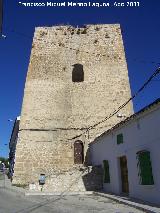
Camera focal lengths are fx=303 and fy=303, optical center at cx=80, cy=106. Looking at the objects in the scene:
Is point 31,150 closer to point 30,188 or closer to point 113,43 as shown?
point 30,188

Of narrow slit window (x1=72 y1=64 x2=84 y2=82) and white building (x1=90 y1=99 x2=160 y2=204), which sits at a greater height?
narrow slit window (x1=72 y1=64 x2=84 y2=82)

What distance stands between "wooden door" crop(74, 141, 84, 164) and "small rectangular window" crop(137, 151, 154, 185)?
27.1ft

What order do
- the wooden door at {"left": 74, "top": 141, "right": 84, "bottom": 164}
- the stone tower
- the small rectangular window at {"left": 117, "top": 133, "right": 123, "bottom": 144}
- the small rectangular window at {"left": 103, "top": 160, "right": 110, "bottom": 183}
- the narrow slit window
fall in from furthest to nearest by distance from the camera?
1. the narrow slit window
2. the wooden door at {"left": 74, "top": 141, "right": 84, "bottom": 164}
3. the stone tower
4. the small rectangular window at {"left": 103, "top": 160, "right": 110, "bottom": 183}
5. the small rectangular window at {"left": 117, "top": 133, "right": 123, "bottom": 144}

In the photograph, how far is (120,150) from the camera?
13.8 m

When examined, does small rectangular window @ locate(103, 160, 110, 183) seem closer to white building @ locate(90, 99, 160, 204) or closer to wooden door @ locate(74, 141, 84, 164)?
white building @ locate(90, 99, 160, 204)

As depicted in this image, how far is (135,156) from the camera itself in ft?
39.8

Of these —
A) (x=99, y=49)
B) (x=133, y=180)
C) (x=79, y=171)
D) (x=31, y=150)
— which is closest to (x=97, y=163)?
(x=79, y=171)

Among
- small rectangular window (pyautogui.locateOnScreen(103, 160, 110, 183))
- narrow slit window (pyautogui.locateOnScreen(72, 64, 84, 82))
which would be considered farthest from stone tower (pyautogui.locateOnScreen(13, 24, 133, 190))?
small rectangular window (pyautogui.locateOnScreen(103, 160, 110, 183))

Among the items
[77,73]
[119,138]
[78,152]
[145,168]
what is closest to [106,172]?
[119,138]

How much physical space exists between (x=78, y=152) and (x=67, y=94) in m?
4.07

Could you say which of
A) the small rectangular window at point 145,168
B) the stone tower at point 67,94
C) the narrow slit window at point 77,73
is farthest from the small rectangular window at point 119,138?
the narrow slit window at point 77,73

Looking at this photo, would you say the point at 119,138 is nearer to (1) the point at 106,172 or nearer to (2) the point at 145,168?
(2) the point at 145,168

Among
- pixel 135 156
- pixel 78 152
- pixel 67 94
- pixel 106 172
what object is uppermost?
pixel 67 94

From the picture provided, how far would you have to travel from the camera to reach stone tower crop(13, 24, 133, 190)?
19.2 metres
